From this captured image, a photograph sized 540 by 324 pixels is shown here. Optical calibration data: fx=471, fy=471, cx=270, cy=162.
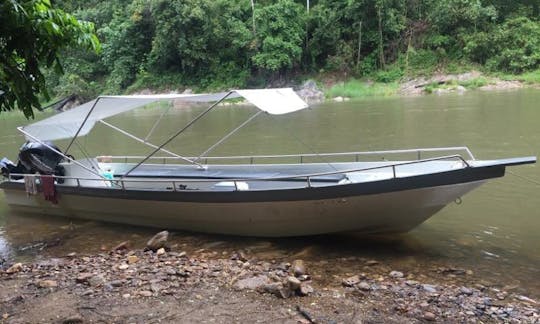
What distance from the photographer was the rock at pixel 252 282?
5207 millimetres

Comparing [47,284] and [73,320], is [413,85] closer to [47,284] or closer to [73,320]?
[47,284]

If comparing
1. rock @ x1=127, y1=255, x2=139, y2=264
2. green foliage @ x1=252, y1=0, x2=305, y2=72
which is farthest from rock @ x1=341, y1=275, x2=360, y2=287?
green foliage @ x1=252, y1=0, x2=305, y2=72

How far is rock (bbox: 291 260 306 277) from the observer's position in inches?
224

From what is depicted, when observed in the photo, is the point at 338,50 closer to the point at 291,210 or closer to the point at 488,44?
the point at 488,44

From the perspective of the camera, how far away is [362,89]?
36312mm

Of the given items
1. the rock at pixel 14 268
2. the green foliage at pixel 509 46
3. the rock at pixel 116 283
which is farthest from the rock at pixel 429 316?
the green foliage at pixel 509 46

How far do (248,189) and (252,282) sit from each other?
171 centimetres

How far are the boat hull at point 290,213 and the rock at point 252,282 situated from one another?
130 centimetres

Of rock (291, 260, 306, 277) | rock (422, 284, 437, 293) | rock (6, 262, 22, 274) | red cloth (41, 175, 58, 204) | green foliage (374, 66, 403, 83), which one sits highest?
green foliage (374, 66, 403, 83)

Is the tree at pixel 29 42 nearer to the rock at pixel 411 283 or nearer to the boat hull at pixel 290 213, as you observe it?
the boat hull at pixel 290 213

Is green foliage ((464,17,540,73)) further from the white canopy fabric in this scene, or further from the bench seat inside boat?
the white canopy fabric

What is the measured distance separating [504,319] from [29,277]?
18.1 feet

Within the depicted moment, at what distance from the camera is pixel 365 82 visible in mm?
38188

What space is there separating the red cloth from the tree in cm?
552
